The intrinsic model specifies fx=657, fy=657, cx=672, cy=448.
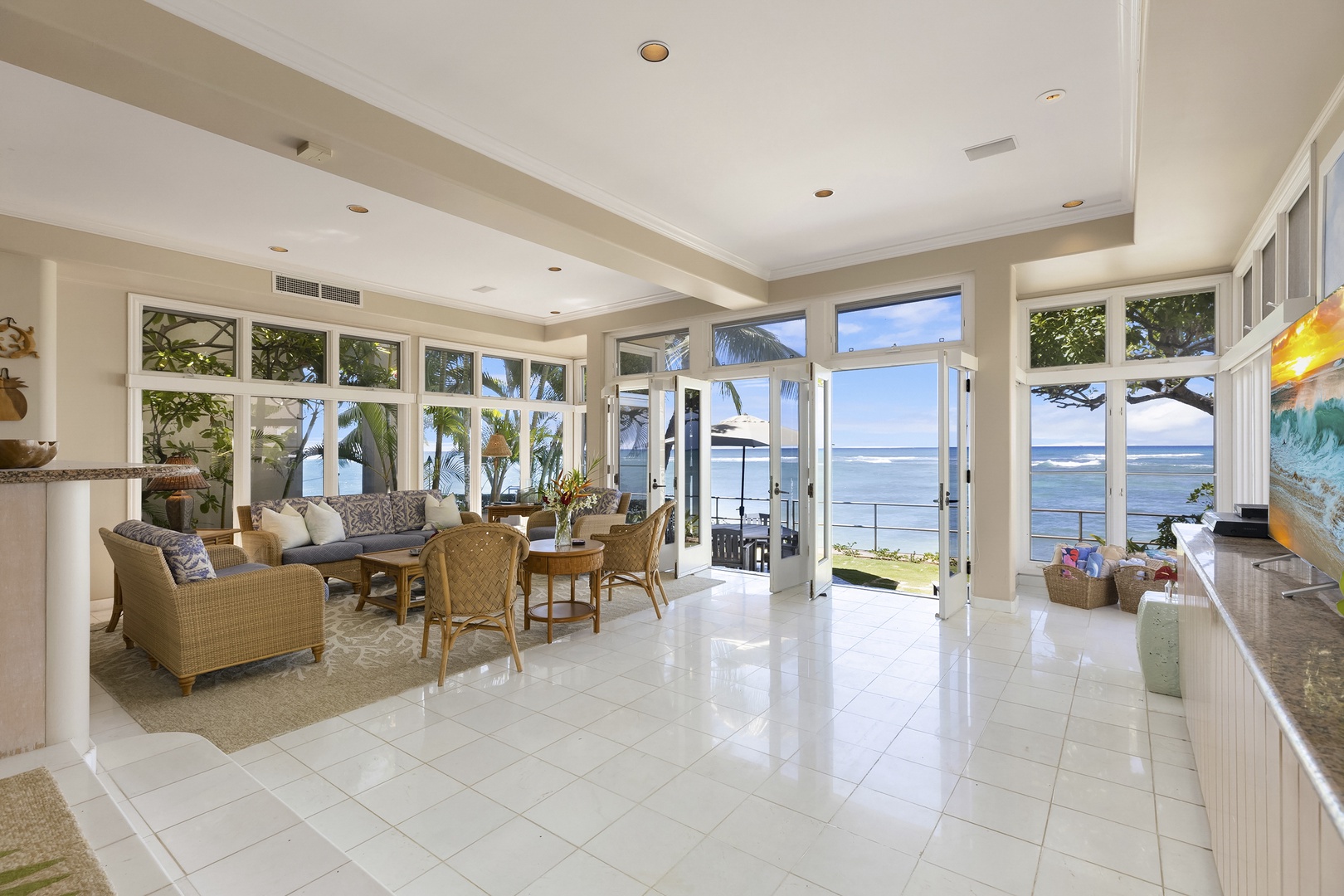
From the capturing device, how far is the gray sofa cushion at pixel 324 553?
5.88m

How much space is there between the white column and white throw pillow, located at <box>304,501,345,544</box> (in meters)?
4.24

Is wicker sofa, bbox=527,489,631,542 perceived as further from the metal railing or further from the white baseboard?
the metal railing

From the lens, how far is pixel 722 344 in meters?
7.19

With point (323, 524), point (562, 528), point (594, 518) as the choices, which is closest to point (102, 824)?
point (562, 528)

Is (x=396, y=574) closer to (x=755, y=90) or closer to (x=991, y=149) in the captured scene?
(x=755, y=90)

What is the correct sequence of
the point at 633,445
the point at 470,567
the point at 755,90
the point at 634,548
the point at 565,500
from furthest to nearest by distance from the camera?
the point at 633,445 < the point at 565,500 < the point at 634,548 < the point at 470,567 < the point at 755,90

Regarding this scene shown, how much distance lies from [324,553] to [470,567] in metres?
2.92

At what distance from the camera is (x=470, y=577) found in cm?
389

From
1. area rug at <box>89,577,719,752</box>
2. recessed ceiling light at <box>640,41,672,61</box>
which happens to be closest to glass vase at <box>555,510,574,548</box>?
area rug at <box>89,577,719,752</box>

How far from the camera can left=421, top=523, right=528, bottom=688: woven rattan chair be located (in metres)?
3.82

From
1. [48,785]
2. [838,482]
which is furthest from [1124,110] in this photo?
[838,482]

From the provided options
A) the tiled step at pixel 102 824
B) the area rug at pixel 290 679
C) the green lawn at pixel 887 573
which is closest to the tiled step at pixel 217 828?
the tiled step at pixel 102 824

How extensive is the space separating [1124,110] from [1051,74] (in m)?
0.63

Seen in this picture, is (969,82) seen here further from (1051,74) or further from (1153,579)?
(1153,579)
